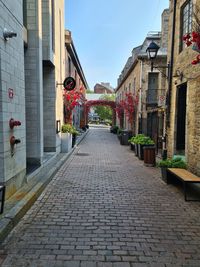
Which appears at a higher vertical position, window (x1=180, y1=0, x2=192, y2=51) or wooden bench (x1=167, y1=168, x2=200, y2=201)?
window (x1=180, y1=0, x2=192, y2=51)

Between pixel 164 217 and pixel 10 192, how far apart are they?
9.84 feet

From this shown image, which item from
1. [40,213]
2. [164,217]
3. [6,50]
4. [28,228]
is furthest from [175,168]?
[6,50]

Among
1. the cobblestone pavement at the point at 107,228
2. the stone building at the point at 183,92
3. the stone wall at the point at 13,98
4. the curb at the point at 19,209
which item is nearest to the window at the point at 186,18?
the stone building at the point at 183,92

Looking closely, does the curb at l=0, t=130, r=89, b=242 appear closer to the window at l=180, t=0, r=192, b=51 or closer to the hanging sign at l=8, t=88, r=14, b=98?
the hanging sign at l=8, t=88, r=14, b=98

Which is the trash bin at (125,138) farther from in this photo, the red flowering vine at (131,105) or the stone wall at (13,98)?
the stone wall at (13,98)

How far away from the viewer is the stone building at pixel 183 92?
7.12m

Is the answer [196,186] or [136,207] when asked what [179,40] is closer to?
[196,186]

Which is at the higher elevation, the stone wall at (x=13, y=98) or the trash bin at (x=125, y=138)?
the stone wall at (x=13, y=98)

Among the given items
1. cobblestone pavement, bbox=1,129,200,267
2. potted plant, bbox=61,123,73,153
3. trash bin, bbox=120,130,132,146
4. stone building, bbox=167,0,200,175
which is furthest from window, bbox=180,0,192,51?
trash bin, bbox=120,130,132,146

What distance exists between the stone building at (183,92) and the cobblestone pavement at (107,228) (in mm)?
1724

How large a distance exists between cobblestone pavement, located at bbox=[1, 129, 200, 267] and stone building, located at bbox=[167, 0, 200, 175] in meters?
1.72

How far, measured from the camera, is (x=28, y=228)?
13.0 ft

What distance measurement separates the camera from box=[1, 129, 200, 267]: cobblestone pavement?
10.3 feet

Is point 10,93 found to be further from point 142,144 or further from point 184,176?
point 142,144
